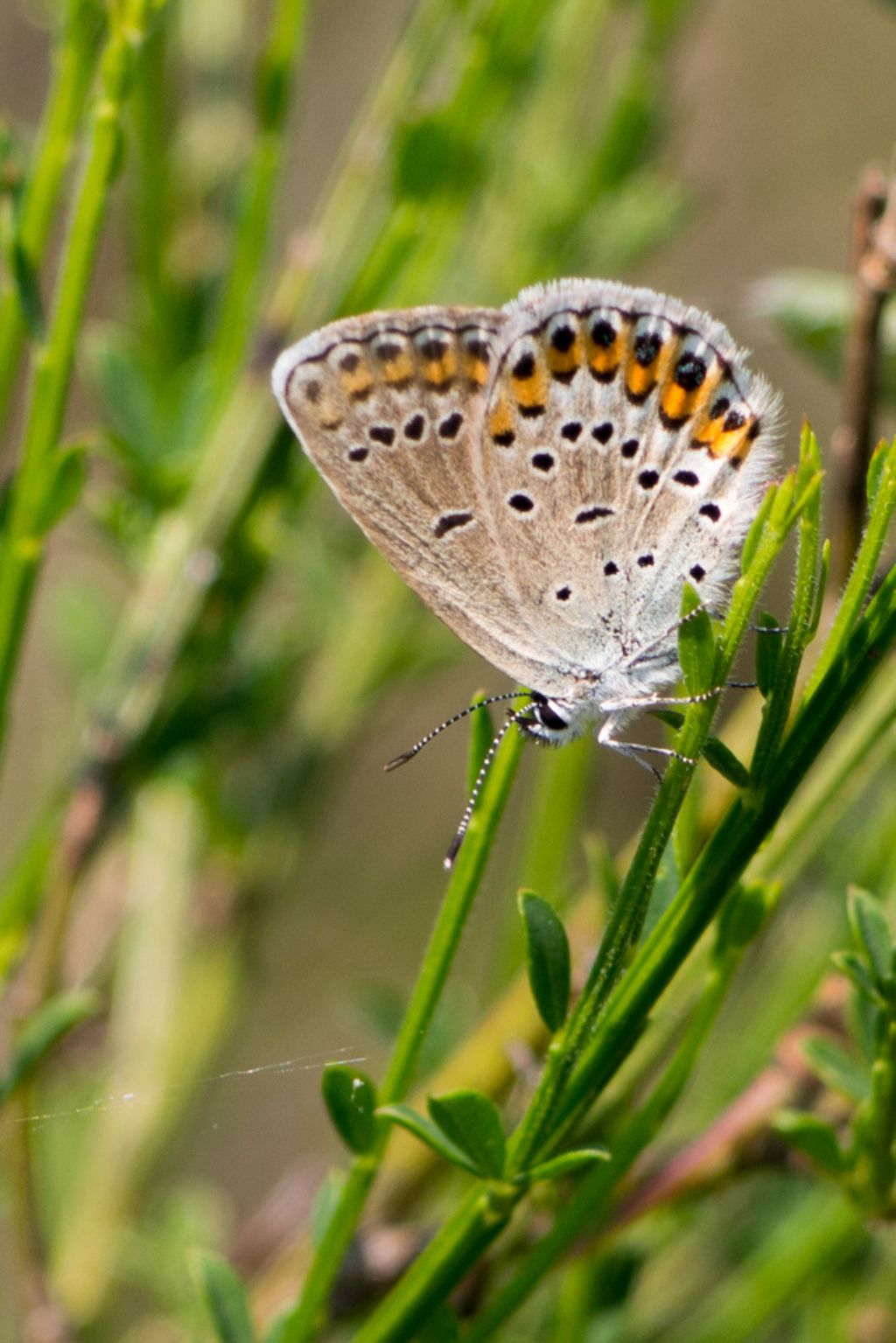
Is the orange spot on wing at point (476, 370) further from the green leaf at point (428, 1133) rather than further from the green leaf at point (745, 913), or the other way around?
the green leaf at point (428, 1133)

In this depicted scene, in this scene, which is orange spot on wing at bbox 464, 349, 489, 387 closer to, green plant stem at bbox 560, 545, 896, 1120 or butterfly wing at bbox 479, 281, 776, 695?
butterfly wing at bbox 479, 281, 776, 695

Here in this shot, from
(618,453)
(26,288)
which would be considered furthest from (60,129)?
(618,453)

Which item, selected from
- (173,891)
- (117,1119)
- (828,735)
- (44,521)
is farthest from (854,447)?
(117,1119)

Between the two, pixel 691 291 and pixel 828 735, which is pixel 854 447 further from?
pixel 691 291

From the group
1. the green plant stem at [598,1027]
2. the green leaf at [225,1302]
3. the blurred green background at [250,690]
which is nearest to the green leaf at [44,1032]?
the blurred green background at [250,690]

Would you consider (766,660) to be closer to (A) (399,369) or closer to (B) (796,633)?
(B) (796,633)

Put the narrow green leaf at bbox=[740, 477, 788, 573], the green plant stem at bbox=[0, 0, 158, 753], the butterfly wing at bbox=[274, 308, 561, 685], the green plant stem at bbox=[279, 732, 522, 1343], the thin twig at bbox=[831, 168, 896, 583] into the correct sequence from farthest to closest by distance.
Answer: the butterfly wing at bbox=[274, 308, 561, 685] < the thin twig at bbox=[831, 168, 896, 583] < the green plant stem at bbox=[0, 0, 158, 753] < the green plant stem at bbox=[279, 732, 522, 1343] < the narrow green leaf at bbox=[740, 477, 788, 573]

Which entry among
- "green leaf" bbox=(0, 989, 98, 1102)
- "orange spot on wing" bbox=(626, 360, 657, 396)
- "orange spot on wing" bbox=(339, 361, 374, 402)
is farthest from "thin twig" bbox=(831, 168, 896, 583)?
"green leaf" bbox=(0, 989, 98, 1102)
